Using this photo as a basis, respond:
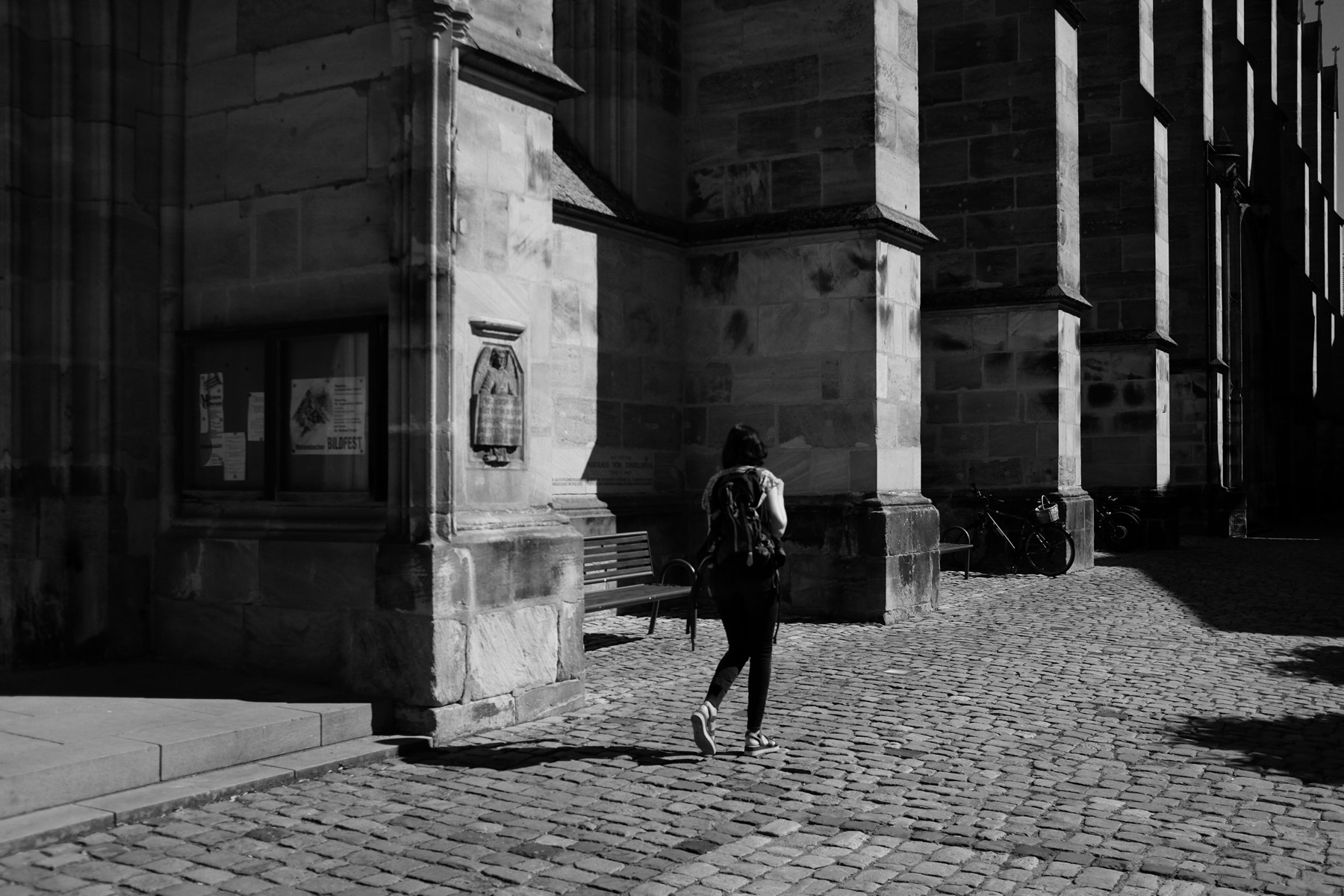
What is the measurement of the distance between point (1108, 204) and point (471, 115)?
666 inches

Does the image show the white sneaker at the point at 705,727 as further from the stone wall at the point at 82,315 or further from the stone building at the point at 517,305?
the stone wall at the point at 82,315

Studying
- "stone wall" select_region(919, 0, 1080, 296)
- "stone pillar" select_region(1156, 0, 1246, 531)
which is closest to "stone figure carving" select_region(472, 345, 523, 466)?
"stone wall" select_region(919, 0, 1080, 296)

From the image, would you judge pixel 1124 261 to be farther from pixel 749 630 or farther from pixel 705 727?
pixel 705 727

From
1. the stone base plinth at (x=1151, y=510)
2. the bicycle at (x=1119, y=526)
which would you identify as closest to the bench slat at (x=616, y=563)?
the bicycle at (x=1119, y=526)

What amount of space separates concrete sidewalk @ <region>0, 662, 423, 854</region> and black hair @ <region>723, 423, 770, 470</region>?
78.3 inches

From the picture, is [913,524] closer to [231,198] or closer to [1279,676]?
[1279,676]

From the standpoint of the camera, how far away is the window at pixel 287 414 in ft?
22.7

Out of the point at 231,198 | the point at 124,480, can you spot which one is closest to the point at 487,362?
the point at 231,198

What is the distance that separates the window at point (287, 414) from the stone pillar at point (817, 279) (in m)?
5.80

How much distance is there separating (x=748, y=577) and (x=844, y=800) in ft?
3.96

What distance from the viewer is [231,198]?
7.54 metres

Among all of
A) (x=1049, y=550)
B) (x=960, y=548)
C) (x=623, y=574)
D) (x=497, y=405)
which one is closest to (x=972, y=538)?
(x=1049, y=550)

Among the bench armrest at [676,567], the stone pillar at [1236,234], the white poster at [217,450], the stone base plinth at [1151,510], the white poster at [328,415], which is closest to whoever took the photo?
the white poster at [328,415]

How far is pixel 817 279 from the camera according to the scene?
12172 mm
